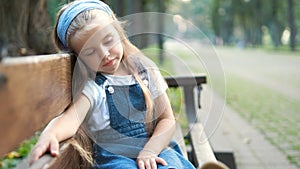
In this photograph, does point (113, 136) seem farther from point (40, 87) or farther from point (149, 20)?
point (40, 87)

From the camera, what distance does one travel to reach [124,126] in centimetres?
200

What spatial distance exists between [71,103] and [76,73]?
14 cm

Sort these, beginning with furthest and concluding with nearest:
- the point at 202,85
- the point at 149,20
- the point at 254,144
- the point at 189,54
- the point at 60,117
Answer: the point at 254,144 < the point at 202,85 < the point at 189,54 < the point at 149,20 < the point at 60,117

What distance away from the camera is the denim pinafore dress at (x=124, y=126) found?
1.99m

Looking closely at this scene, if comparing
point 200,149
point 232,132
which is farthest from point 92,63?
point 232,132

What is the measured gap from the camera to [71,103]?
6.29ft

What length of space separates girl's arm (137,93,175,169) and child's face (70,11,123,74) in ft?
0.92

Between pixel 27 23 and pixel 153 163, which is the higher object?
pixel 153 163

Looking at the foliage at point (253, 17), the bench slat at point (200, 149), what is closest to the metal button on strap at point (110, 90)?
the bench slat at point (200, 149)

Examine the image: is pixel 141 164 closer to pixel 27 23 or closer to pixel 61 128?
pixel 61 128

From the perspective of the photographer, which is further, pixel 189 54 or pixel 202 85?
pixel 202 85

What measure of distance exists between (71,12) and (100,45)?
0.72 ft

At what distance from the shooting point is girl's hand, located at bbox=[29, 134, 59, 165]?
5.02 ft

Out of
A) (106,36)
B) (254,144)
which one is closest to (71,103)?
(106,36)
